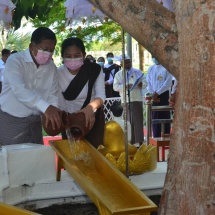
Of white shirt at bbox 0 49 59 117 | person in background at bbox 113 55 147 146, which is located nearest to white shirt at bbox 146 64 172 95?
person in background at bbox 113 55 147 146

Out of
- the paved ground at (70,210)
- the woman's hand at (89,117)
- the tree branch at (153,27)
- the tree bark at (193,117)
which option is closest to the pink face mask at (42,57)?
the woman's hand at (89,117)

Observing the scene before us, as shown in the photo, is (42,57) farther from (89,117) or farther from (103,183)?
(103,183)

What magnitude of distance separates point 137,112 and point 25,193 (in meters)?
5.83

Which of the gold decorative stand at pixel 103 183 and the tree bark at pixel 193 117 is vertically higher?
the tree bark at pixel 193 117

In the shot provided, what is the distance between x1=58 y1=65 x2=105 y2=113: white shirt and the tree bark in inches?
72.5

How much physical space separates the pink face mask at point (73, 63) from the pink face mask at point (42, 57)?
17 cm

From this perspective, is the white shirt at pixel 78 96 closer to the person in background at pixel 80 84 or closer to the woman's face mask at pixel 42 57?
the person in background at pixel 80 84

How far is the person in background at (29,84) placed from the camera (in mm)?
4301

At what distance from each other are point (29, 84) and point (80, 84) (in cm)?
43

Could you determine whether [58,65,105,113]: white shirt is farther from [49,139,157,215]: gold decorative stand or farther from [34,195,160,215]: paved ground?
[34,195,160,215]: paved ground

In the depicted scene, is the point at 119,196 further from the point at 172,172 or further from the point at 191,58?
the point at 191,58

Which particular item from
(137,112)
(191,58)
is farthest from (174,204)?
(137,112)

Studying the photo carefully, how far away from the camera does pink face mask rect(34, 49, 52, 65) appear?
4316mm

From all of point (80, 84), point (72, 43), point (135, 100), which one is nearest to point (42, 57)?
point (72, 43)
